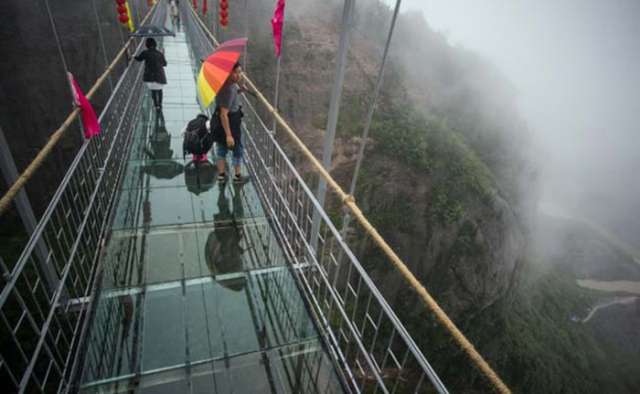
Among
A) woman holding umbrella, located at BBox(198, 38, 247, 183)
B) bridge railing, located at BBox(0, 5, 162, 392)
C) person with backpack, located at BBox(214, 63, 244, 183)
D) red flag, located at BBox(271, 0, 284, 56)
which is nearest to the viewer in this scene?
bridge railing, located at BBox(0, 5, 162, 392)

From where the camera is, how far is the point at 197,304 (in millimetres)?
3352

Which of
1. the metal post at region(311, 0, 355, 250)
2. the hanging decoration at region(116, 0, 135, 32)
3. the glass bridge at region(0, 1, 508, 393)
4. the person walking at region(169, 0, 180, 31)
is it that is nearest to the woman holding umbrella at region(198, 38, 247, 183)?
the glass bridge at region(0, 1, 508, 393)

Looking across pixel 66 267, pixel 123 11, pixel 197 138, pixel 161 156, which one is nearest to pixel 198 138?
pixel 197 138

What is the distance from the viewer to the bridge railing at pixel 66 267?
6.36 feet

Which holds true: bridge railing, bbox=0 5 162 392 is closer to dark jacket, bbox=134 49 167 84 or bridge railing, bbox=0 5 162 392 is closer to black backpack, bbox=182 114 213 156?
black backpack, bbox=182 114 213 156

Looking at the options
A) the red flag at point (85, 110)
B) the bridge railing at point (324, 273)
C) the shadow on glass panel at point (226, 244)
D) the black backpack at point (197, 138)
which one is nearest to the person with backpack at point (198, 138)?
the black backpack at point (197, 138)

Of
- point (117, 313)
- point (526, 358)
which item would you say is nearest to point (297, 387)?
point (117, 313)

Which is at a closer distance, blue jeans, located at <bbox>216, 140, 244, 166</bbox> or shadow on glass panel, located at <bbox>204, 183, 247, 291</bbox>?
shadow on glass panel, located at <bbox>204, 183, 247, 291</bbox>

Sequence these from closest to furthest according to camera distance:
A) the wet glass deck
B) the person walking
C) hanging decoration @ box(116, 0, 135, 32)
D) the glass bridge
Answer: the glass bridge, the wet glass deck, hanging decoration @ box(116, 0, 135, 32), the person walking

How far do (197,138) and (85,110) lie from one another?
2194mm

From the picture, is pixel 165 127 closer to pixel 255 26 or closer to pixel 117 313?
pixel 117 313

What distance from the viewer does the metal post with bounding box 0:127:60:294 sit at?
2.27m

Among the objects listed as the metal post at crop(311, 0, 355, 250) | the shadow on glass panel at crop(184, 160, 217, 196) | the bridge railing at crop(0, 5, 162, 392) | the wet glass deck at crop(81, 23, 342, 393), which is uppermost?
the metal post at crop(311, 0, 355, 250)

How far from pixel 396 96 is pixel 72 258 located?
2974 cm
